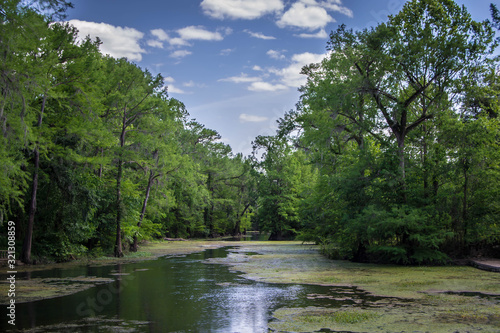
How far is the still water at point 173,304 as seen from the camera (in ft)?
25.1

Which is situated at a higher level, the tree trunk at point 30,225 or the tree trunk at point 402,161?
the tree trunk at point 402,161

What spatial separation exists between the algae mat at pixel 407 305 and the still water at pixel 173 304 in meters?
0.64

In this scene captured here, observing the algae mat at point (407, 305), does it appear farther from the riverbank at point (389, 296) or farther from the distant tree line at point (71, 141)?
the distant tree line at point (71, 141)

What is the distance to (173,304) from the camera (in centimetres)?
979

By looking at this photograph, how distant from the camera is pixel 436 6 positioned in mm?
19266

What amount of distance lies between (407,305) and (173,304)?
518cm

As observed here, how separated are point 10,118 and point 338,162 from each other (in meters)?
18.6

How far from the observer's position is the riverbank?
24.4 feet

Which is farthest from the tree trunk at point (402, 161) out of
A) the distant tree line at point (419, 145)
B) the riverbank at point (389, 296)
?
the riverbank at point (389, 296)

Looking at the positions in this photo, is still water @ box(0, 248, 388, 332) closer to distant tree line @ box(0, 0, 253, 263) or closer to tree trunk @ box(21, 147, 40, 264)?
tree trunk @ box(21, 147, 40, 264)

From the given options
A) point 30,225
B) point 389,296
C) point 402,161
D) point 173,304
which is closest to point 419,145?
point 402,161

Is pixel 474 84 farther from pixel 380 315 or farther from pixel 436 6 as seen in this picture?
pixel 380 315

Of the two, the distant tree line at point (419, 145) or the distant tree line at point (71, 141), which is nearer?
the distant tree line at point (71, 141)

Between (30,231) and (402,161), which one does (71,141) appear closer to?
(30,231)
